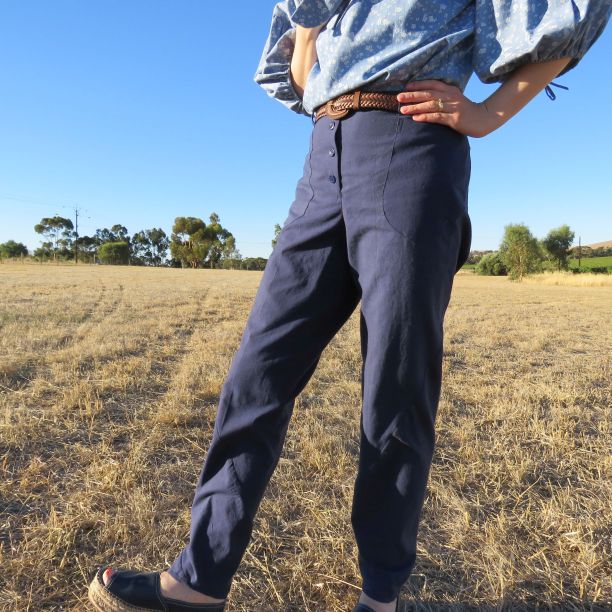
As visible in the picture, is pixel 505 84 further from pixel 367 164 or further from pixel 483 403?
pixel 483 403

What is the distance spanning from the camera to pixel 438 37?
1.12 meters

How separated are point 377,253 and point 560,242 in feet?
187

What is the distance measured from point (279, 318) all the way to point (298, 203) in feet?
1.12

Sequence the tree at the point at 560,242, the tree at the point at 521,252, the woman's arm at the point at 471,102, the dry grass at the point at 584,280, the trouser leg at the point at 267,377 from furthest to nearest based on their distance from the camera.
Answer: the tree at the point at 560,242
the tree at the point at 521,252
the dry grass at the point at 584,280
the trouser leg at the point at 267,377
the woman's arm at the point at 471,102

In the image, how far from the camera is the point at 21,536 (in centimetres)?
160

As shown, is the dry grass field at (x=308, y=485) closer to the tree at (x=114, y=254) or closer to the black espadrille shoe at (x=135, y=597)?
the black espadrille shoe at (x=135, y=597)

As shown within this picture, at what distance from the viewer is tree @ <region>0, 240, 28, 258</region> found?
200ft

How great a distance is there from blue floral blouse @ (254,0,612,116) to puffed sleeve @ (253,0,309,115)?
20 cm

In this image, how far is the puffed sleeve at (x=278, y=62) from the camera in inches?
58.4

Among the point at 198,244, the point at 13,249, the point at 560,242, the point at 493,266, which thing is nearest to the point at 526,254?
the point at 493,266

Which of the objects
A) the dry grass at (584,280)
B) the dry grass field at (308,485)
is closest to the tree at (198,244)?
the dry grass at (584,280)

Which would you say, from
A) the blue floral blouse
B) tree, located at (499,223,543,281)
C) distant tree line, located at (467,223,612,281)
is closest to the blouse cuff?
the blue floral blouse

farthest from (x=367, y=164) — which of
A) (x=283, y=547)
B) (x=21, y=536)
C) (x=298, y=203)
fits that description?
(x=21, y=536)

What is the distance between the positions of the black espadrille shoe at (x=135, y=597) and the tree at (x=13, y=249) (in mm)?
68848
